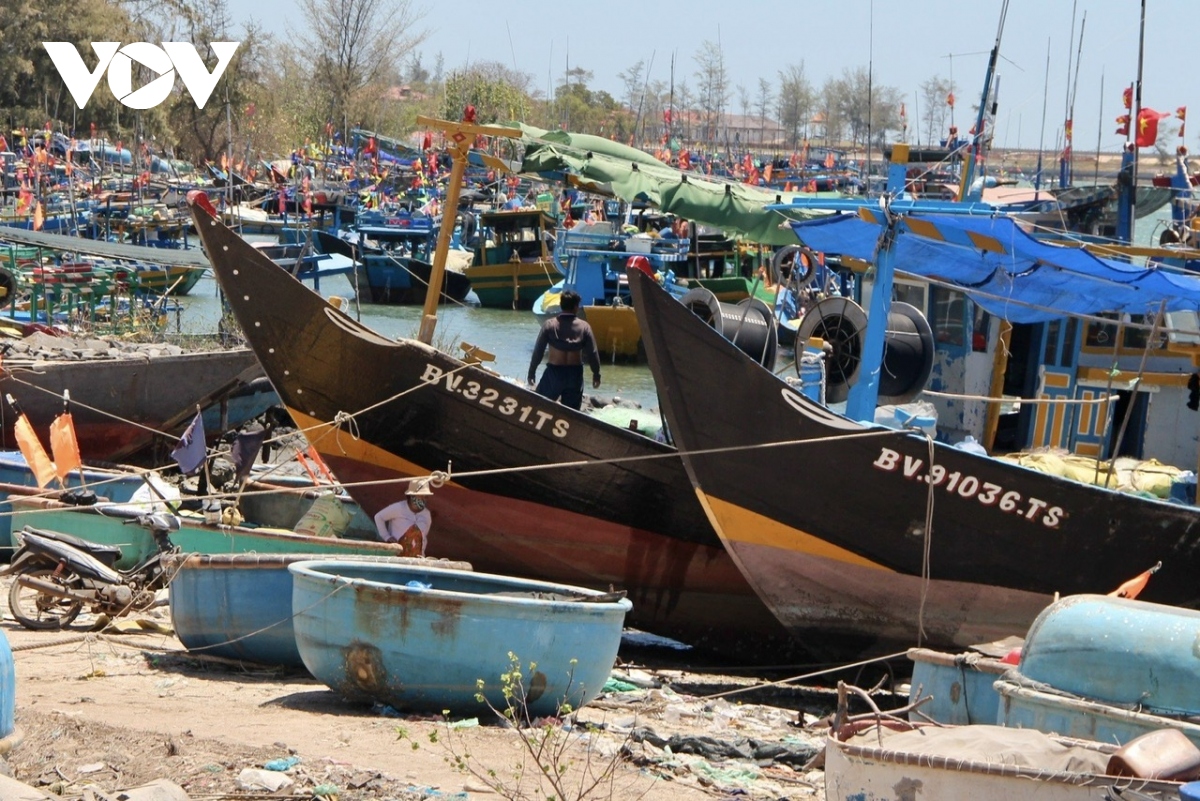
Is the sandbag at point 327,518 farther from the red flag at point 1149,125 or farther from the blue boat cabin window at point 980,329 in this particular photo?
the red flag at point 1149,125

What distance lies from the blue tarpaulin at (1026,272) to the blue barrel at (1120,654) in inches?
162

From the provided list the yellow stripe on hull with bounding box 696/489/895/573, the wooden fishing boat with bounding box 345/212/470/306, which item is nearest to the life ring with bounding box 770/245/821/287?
the yellow stripe on hull with bounding box 696/489/895/573

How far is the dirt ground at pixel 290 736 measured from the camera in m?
5.64

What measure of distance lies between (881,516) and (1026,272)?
277 cm

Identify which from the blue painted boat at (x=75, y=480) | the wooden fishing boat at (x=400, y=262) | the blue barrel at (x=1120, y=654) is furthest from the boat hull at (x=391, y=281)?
the blue barrel at (x=1120, y=654)

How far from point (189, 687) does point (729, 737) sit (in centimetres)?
280

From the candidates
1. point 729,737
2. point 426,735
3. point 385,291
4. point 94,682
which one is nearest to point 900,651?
point 729,737

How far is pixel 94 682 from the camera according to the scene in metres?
7.69

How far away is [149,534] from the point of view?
1045 cm

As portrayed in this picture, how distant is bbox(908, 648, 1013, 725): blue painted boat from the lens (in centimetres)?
715

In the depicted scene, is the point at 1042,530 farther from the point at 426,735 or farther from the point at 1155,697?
the point at 426,735

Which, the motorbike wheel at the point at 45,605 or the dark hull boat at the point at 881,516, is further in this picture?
the motorbike wheel at the point at 45,605

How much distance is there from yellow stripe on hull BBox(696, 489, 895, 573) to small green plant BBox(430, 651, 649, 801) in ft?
7.03

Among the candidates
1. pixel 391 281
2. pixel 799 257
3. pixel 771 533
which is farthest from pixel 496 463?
pixel 391 281
